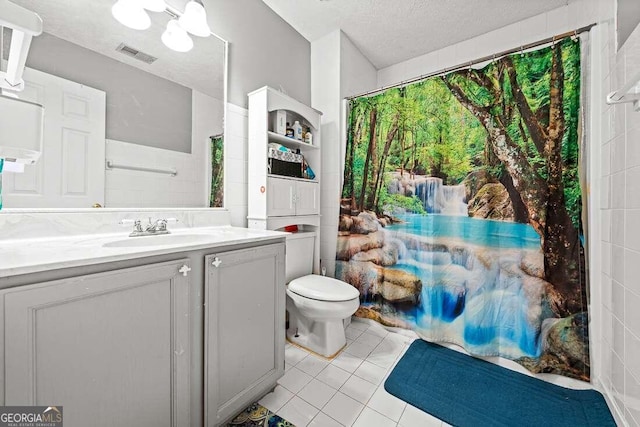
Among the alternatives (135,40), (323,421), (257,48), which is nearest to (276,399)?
(323,421)

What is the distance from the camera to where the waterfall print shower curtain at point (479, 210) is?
137cm

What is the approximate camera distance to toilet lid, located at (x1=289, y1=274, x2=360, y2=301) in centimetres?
154

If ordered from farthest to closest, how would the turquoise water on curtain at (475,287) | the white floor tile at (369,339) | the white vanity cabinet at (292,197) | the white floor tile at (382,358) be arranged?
1. the white floor tile at (369,339)
2. the white vanity cabinet at (292,197)
3. the white floor tile at (382,358)
4. the turquoise water on curtain at (475,287)

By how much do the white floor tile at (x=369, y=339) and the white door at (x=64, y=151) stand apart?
174 centimetres

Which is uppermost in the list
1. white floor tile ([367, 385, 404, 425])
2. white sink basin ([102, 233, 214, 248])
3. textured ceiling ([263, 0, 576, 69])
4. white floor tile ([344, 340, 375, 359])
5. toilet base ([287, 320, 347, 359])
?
textured ceiling ([263, 0, 576, 69])

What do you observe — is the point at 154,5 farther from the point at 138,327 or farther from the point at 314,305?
the point at 314,305

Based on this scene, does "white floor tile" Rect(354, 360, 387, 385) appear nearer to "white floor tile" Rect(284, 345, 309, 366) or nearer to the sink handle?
"white floor tile" Rect(284, 345, 309, 366)

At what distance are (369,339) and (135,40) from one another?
2.25 meters

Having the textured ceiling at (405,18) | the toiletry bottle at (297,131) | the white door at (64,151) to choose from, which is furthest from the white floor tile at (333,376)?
the textured ceiling at (405,18)

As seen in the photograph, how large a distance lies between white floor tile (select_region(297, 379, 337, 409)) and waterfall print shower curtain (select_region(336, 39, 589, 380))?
740mm

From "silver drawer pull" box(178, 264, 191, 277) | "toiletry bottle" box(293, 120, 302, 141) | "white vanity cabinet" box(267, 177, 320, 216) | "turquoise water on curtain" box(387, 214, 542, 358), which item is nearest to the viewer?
"silver drawer pull" box(178, 264, 191, 277)

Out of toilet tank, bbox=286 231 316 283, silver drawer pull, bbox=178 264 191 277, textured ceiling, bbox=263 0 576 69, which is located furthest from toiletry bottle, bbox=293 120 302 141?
silver drawer pull, bbox=178 264 191 277

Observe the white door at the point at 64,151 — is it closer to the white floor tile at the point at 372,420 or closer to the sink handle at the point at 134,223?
the sink handle at the point at 134,223

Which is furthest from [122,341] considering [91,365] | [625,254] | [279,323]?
[625,254]
